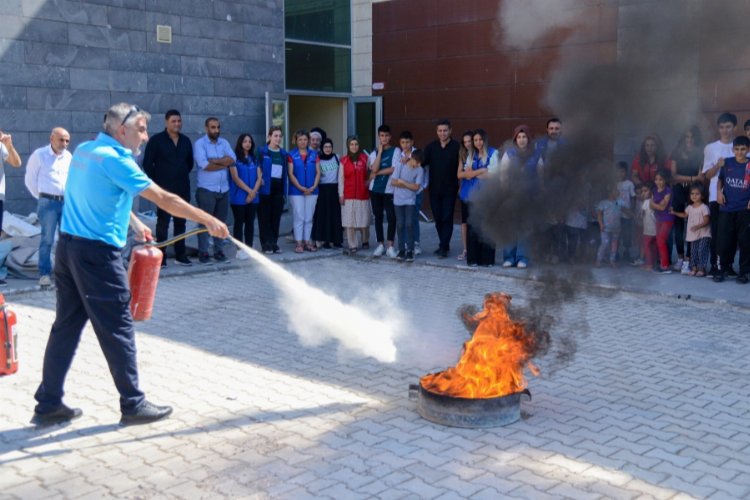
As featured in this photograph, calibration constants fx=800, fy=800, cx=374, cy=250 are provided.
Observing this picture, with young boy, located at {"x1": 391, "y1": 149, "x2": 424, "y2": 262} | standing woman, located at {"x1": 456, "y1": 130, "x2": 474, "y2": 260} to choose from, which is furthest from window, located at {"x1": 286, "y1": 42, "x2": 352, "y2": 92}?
standing woman, located at {"x1": 456, "y1": 130, "x2": 474, "y2": 260}

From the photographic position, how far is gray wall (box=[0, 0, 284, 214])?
1234 cm

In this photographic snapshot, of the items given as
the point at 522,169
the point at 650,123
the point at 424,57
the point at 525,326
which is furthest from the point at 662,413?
the point at 424,57

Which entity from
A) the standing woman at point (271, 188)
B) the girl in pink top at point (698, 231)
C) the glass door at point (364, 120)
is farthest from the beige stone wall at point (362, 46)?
the girl in pink top at point (698, 231)

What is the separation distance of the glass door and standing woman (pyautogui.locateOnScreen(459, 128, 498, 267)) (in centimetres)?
602

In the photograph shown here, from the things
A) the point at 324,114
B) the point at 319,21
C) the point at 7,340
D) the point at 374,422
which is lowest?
the point at 374,422

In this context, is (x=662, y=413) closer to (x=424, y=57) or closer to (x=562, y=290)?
(x=562, y=290)

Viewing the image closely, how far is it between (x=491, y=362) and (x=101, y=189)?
277 centimetres

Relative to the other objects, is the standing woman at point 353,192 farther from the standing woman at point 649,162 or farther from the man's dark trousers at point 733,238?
the man's dark trousers at point 733,238

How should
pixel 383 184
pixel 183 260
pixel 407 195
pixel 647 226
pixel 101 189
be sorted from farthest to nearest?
pixel 383 184 < pixel 407 195 < pixel 183 260 < pixel 647 226 < pixel 101 189

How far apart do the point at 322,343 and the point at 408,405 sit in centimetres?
197

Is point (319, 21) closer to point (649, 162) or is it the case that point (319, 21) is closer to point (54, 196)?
point (54, 196)

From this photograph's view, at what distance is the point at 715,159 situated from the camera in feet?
34.2

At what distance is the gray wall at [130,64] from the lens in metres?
12.3

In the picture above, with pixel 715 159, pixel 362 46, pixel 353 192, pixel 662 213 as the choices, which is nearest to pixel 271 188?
pixel 353 192
